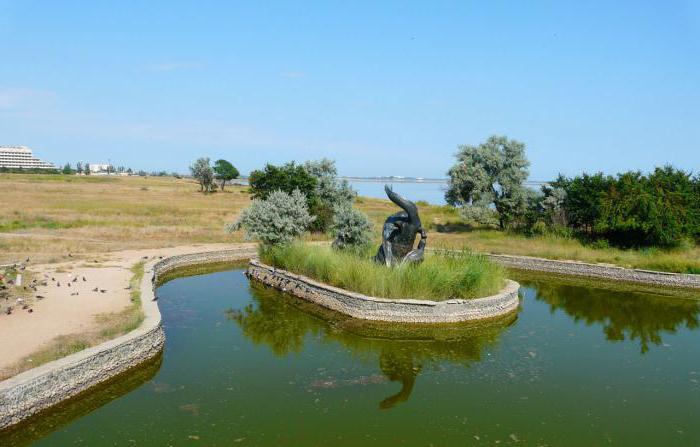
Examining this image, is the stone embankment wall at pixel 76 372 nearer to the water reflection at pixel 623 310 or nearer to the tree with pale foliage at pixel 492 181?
the water reflection at pixel 623 310

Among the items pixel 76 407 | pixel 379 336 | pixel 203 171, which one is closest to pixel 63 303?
pixel 76 407

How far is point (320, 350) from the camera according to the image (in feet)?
44.9

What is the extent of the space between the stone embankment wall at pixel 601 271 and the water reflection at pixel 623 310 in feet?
4.60

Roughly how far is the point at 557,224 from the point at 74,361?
29108mm

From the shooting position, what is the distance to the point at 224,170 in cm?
9338

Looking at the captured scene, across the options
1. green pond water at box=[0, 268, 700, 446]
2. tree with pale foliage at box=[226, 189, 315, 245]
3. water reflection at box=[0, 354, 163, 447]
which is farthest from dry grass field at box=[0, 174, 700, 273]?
water reflection at box=[0, 354, 163, 447]

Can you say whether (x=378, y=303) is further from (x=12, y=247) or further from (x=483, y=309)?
(x=12, y=247)

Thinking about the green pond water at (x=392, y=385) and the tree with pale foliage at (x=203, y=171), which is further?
the tree with pale foliage at (x=203, y=171)

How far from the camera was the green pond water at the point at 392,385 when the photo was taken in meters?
9.22

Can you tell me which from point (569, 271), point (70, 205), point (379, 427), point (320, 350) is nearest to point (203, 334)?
point (320, 350)

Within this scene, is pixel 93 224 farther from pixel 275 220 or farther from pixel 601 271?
pixel 601 271

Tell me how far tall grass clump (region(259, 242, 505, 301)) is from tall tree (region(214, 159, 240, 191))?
70.1m

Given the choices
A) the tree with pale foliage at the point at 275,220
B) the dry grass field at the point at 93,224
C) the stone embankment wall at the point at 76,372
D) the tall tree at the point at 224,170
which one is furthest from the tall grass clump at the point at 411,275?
the tall tree at the point at 224,170

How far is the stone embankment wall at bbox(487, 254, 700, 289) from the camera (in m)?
22.4
